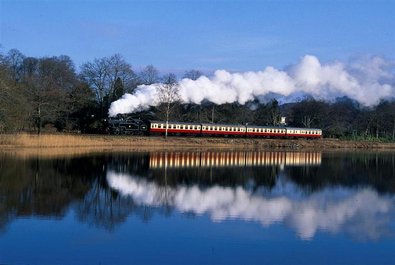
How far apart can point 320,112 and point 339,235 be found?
89105 millimetres

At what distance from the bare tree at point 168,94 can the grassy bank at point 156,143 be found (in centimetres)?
581

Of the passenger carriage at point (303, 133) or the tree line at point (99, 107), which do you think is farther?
the passenger carriage at point (303, 133)

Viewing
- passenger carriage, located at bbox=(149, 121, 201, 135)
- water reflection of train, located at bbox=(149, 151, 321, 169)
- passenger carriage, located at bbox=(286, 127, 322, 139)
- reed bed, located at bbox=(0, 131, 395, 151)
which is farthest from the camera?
passenger carriage, located at bbox=(286, 127, 322, 139)

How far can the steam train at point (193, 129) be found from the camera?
223ft

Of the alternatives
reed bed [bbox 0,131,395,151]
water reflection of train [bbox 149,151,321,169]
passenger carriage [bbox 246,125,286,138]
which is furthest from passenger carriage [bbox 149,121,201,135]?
water reflection of train [bbox 149,151,321,169]

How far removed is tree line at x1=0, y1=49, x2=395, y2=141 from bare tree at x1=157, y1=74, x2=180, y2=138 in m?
0.18

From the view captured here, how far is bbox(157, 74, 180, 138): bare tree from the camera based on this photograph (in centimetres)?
7081

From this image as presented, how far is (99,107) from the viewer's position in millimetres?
73438

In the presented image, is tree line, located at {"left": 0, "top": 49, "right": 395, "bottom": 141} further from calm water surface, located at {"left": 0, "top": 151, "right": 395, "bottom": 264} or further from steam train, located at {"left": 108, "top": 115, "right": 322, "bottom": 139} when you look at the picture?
calm water surface, located at {"left": 0, "top": 151, "right": 395, "bottom": 264}

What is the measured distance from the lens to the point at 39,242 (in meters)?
13.0

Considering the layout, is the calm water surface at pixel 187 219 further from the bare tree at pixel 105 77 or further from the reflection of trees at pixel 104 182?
the bare tree at pixel 105 77

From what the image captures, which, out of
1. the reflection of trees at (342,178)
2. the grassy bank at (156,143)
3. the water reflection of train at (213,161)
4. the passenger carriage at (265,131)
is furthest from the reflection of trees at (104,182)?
the passenger carriage at (265,131)

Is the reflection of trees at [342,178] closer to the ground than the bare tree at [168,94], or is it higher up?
closer to the ground

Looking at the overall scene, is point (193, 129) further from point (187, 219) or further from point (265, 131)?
point (187, 219)
